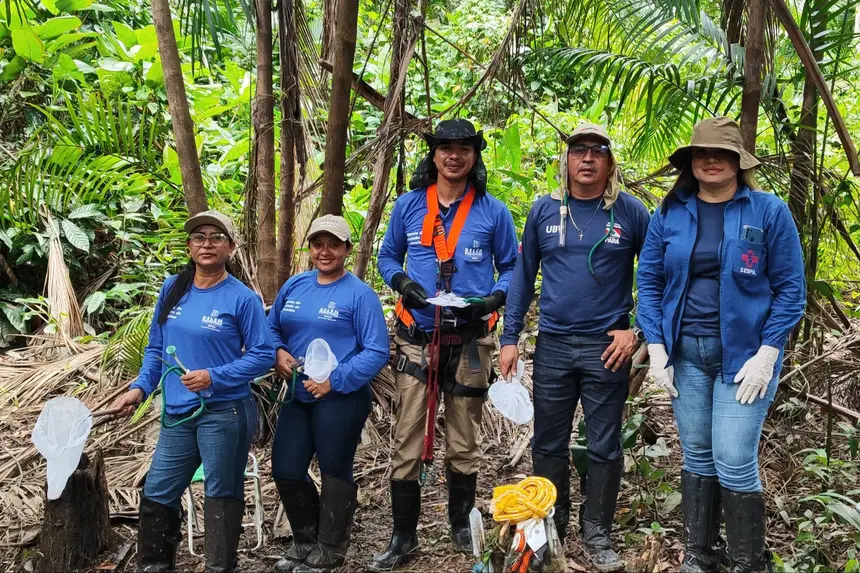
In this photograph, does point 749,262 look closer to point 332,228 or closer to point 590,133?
point 590,133

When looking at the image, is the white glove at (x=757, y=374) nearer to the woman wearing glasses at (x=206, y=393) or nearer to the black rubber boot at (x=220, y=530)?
the woman wearing glasses at (x=206, y=393)

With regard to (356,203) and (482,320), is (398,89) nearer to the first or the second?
(482,320)

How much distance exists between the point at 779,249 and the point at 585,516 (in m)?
1.56

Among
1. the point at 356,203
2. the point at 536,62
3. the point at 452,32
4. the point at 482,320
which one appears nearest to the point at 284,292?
the point at 482,320

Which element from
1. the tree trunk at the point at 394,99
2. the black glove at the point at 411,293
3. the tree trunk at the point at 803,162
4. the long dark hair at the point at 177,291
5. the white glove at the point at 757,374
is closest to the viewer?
the white glove at the point at 757,374

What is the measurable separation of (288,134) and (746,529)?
3902 millimetres

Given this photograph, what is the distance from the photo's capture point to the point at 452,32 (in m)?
11.2

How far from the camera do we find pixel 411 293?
3797 millimetres

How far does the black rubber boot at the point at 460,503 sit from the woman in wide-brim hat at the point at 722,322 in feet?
3.48

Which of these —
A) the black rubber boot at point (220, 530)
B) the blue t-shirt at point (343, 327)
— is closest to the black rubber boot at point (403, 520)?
the blue t-shirt at point (343, 327)

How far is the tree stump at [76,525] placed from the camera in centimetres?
375

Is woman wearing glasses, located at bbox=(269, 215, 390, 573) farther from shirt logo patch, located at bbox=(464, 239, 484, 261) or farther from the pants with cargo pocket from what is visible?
shirt logo patch, located at bbox=(464, 239, 484, 261)

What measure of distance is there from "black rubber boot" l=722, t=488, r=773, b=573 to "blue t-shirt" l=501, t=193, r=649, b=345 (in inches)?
36.2

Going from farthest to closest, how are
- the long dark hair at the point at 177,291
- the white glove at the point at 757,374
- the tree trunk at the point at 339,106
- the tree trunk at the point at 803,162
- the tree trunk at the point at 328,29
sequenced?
the tree trunk at the point at 328,29
the tree trunk at the point at 803,162
the tree trunk at the point at 339,106
the long dark hair at the point at 177,291
the white glove at the point at 757,374
